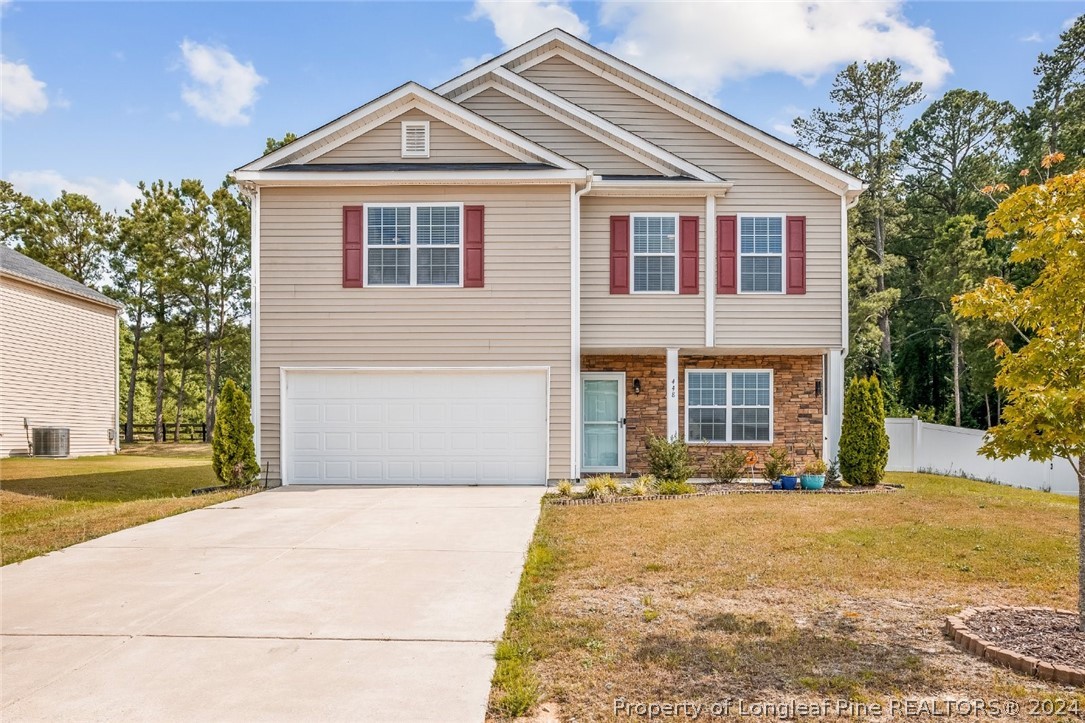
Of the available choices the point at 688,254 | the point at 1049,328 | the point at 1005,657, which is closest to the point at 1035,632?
the point at 1005,657

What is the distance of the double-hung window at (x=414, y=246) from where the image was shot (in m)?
14.1

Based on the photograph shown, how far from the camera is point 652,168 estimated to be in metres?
15.2

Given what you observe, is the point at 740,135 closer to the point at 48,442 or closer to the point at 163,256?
the point at 48,442

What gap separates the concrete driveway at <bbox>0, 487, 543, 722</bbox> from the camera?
4.33 meters

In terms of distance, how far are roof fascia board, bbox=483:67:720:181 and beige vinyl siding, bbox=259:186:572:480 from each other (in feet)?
6.46

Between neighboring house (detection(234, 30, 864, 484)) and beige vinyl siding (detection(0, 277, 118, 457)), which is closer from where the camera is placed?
neighboring house (detection(234, 30, 864, 484))

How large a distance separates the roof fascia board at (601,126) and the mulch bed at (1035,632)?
10581mm

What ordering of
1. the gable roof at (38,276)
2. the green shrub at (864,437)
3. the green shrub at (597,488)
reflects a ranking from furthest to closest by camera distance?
the gable roof at (38,276)
the green shrub at (864,437)
the green shrub at (597,488)

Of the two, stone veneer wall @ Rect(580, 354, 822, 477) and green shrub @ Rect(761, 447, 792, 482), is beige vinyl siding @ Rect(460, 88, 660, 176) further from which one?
green shrub @ Rect(761, 447, 792, 482)

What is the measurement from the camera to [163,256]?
34719mm

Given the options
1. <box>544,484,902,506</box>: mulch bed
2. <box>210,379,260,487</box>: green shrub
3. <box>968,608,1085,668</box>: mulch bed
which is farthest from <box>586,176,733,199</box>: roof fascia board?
<box>968,608,1085,668</box>: mulch bed

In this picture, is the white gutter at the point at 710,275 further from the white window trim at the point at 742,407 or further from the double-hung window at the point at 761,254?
the white window trim at the point at 742,407

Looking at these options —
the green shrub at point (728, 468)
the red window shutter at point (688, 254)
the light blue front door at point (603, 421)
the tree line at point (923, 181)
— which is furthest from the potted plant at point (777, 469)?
the tree line at point (923, 181)

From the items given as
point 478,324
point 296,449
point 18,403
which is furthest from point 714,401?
point 18,403
